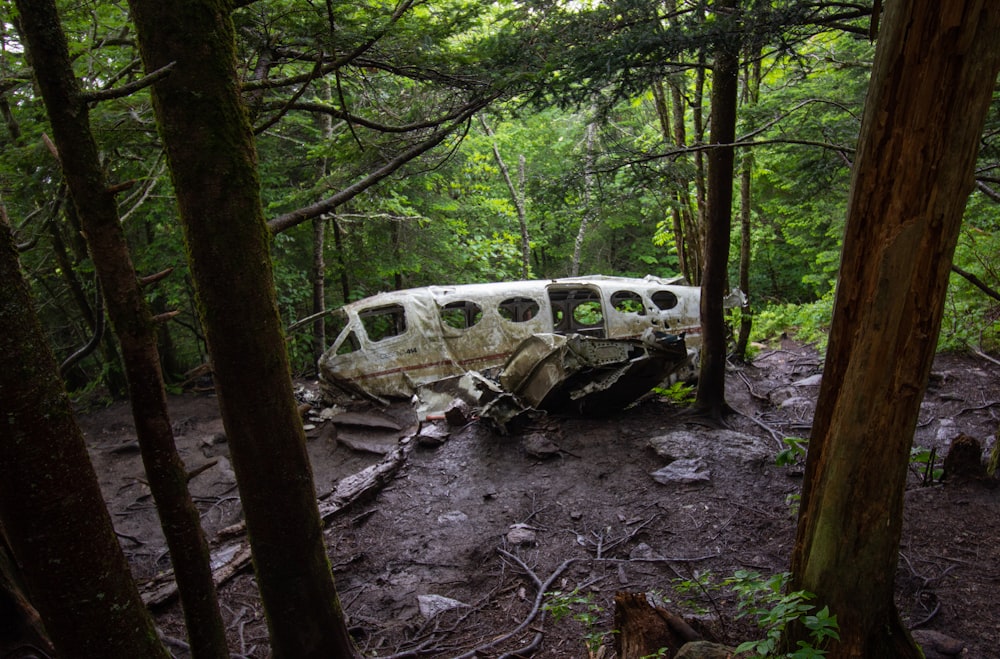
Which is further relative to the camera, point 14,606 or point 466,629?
point 466,629

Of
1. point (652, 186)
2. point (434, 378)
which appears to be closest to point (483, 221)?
point (434, 378)

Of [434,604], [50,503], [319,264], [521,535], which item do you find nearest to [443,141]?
[521,535]

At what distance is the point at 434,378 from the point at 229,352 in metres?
7.86

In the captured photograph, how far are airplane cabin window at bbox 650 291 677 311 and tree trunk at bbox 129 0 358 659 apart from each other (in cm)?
1049

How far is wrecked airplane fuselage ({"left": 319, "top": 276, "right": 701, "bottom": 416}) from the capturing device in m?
7.68

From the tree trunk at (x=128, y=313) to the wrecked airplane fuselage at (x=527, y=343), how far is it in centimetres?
552

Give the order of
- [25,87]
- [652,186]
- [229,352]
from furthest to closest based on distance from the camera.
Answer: [25,87] → [652,186] → [229,352]

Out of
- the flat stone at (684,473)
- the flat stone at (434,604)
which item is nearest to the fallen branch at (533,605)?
the flat stone at (434,604)

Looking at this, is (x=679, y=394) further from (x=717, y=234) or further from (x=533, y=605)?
(x=533, y=605)

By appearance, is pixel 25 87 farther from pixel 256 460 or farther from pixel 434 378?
pixel 256 460

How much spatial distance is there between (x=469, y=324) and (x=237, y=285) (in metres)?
9.13

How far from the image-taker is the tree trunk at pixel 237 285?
247 cm

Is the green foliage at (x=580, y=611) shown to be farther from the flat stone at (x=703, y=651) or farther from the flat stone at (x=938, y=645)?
the flat stone at (x=938, y=645)

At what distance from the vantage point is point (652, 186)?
6.79 metres
